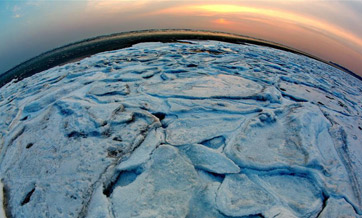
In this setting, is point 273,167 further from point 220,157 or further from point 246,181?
point 220,157

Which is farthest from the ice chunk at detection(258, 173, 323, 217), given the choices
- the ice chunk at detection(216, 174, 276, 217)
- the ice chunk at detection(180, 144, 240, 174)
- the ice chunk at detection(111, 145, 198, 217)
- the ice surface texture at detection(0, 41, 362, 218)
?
the ice chunk at detection(111, 145, 198, 217)

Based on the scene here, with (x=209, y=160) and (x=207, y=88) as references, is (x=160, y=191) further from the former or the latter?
(x=207, y=88)

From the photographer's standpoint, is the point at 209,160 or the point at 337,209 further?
the point at 209,160

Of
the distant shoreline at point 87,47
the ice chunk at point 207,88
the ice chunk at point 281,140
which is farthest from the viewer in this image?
the distant shoreline at point 87,47

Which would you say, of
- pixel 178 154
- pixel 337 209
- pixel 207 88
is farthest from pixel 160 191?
pixel 207 88

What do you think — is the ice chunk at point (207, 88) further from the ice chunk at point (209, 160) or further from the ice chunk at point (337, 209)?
the ice chunk at point (337, 209)

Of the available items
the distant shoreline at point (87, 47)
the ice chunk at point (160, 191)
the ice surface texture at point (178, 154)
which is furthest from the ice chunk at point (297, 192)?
the distant shoreline at point (87, 47)

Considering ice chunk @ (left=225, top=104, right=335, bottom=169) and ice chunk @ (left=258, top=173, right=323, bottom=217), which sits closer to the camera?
ice chunk @ (left=258, top=173, right=323, bottom=217)

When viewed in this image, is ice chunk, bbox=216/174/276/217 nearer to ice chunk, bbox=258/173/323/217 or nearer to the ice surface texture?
the ice surface texture
